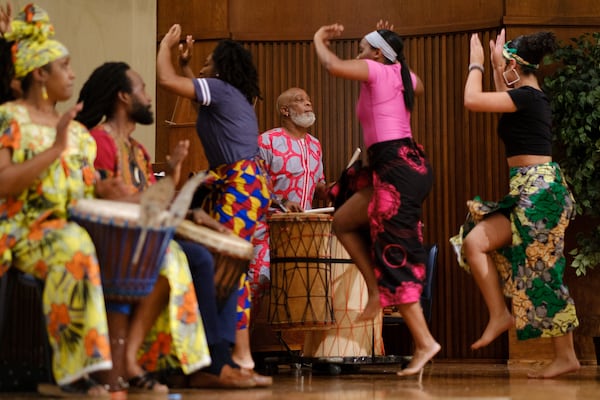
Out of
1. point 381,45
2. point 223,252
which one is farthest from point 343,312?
point 223,252

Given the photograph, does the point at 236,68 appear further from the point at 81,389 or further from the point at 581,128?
the point at 581,128

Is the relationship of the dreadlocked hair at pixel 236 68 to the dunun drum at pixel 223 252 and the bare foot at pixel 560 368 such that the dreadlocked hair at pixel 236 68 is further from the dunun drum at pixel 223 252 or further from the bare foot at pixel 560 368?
the bare foot at pixel 560 368

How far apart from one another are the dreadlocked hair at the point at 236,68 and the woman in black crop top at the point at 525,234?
114 centimetres

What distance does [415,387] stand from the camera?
4492mm

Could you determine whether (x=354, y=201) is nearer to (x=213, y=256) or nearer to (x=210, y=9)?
(x=213, y=256)

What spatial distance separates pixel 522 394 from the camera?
4059mm

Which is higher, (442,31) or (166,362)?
(442,31)

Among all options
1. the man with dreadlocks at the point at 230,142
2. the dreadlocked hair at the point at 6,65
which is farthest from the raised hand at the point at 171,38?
the dreadlocked hair at the point at 6,65

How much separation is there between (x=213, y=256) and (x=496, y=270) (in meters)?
1.77

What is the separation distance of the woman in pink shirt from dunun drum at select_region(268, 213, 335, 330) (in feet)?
1.28

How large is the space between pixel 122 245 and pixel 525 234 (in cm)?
232

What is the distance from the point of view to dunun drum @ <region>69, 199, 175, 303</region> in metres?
3.70

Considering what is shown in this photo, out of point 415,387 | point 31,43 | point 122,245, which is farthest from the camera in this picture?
point 415,387

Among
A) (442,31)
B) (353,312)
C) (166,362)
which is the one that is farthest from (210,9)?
(166,362)
